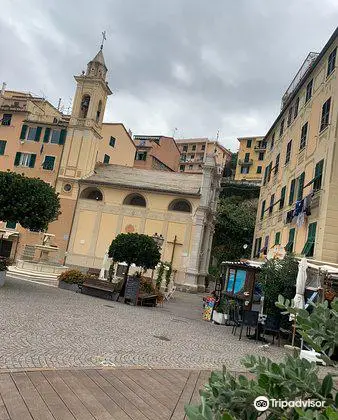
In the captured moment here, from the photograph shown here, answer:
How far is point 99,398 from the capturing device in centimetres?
487

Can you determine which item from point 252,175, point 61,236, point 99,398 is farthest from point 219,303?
point 252,175

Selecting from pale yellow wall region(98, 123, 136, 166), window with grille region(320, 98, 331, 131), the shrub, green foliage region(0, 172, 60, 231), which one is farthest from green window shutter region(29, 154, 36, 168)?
window with grille region(320, 98, 331, 131)

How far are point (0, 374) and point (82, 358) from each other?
177 cm

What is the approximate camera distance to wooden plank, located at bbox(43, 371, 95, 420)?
169 inches

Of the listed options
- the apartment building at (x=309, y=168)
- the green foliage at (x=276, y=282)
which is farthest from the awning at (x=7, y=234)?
the green foliage at (x=276, y=282)

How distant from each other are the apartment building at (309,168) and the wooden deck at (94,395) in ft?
35.9

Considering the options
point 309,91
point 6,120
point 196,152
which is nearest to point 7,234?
point 6,120

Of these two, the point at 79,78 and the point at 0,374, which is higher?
the point at 79,78

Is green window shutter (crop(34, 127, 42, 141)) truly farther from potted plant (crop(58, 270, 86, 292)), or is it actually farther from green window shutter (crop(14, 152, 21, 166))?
potted plant (crop(58, 270, 86, 292))

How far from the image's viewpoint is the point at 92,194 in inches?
1435

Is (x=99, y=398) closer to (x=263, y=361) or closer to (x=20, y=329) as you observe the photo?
(x=263, y=361)

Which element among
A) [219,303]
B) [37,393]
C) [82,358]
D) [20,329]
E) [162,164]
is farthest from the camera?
[162,164]

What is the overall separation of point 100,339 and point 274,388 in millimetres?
7275

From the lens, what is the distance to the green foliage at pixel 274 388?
73.8 inches
